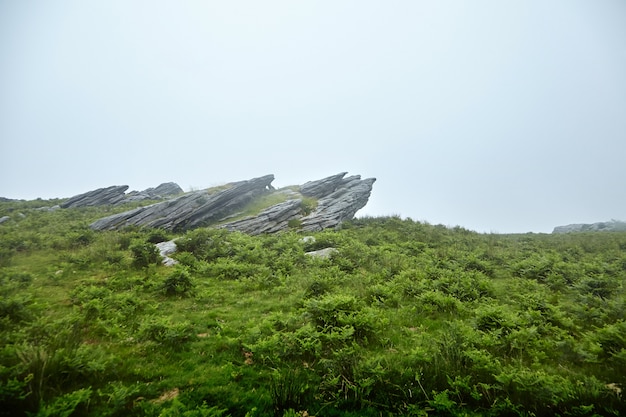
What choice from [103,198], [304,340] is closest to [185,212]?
[103,198]

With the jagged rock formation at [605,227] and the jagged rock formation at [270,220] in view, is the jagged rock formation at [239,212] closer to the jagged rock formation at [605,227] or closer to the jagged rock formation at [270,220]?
the jagged rock formation at [270,220]

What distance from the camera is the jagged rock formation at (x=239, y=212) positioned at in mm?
27391

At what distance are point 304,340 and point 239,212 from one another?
2800cm

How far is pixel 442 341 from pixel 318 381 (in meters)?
3.64

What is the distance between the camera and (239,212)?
110ft

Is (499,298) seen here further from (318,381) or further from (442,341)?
(318,381)

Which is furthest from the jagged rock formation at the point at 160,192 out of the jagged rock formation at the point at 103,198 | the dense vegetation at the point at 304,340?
the dense vegetation at the point at 304,340

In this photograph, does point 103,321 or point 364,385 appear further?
point 103,321

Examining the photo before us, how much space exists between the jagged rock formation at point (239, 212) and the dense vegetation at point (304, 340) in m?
11.5

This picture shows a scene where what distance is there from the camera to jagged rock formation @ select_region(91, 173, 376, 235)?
27391mm

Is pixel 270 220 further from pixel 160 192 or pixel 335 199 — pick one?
pixel 160 192

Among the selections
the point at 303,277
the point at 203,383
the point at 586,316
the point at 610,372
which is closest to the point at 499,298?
the point at 586,316

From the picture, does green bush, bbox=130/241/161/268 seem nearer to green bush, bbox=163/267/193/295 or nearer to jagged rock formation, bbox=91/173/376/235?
green bush, bbox=163/267/193/295

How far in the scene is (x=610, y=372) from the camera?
607 cm
